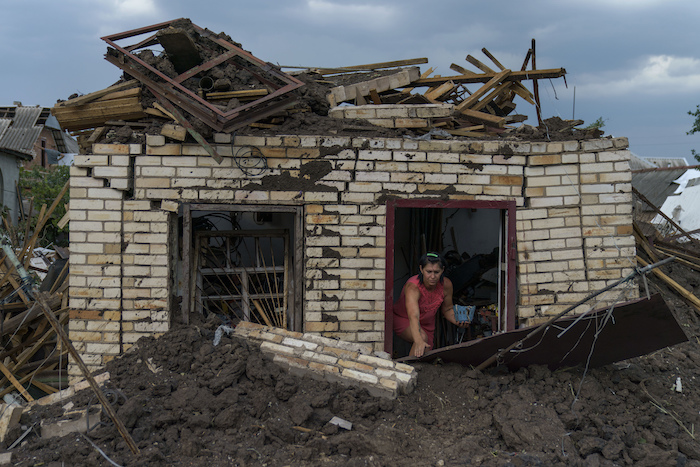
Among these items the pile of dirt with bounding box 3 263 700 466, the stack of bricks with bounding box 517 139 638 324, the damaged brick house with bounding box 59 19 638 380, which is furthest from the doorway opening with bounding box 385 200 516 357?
the pile of dirt with bounding box 3 263 700 466

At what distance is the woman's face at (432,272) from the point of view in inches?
225

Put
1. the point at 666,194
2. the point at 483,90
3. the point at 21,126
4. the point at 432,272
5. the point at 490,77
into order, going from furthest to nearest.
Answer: the point at 21,126, the point at 666,194, the point at 490,77, the point at 483,90, the point at 432,272

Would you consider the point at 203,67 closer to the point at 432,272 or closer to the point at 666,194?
the point at 432,272

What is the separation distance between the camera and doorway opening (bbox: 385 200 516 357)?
18.4ft

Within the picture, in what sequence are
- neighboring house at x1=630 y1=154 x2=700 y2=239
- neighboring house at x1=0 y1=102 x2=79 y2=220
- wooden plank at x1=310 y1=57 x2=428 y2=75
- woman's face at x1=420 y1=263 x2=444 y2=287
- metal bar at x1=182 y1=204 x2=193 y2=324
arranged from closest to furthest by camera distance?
metal bar at x1=182 y1=204 x2=193 y2=324
woman's face at x1=420 y1=263 x2=444 y2=287
wooden plank at x1=310 y1=57 x2=428 y2=75
neighboring house at x1=630 y1=154 x2=700 y2=239
neighboring house at x1=0 y1=102 x2=79 y2=220

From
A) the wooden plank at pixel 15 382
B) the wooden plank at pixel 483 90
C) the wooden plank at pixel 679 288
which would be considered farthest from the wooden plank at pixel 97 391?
the wooden plank at pixel 679 288

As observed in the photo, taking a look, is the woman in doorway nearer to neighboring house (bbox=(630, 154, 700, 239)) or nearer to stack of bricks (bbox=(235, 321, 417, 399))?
stack of bricks (bbox=(235, 321, 417, 399))

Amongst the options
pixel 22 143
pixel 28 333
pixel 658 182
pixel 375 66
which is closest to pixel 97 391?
pixel 28 333

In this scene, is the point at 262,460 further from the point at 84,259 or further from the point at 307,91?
the point at 307,91

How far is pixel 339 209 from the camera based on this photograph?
5477 mm

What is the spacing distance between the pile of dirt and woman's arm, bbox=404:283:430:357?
507mm

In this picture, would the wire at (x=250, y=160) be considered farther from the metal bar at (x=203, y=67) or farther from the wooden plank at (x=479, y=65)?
the wooden plank at (x=479, y=65)

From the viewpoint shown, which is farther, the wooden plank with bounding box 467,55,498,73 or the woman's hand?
the wooden plank with bounding box 467,55,498,73

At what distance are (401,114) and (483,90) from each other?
1496 mm
